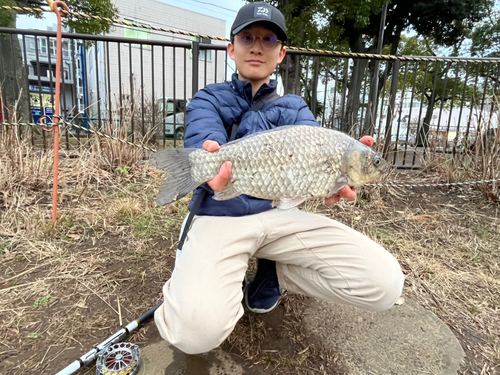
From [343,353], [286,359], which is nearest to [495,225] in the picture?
[343,353]

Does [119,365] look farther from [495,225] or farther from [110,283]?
[495,225]

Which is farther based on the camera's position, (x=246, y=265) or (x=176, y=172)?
(x=246, y=265)

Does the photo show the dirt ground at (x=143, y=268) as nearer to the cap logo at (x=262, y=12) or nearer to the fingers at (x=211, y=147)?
the fingers at (x=211, y=147)

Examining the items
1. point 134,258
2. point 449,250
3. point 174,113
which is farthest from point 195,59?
point 449,250

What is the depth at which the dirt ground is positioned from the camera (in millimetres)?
1643

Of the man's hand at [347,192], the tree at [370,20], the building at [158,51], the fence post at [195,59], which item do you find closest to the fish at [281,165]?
the man's hand at [347,192]

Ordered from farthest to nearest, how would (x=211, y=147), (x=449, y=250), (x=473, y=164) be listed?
(x=473, y=164), (x=449, y=250), (x=211, y=147)

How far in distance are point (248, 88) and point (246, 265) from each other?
3.38ft

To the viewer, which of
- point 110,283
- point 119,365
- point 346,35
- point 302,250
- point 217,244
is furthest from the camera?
point 346,35

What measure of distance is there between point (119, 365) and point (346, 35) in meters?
15.0

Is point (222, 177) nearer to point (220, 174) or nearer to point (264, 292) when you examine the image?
point (220, 174)

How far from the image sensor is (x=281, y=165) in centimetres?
140

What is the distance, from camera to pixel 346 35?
13734mm

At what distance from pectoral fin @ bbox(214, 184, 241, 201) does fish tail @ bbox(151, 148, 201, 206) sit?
11 cm
